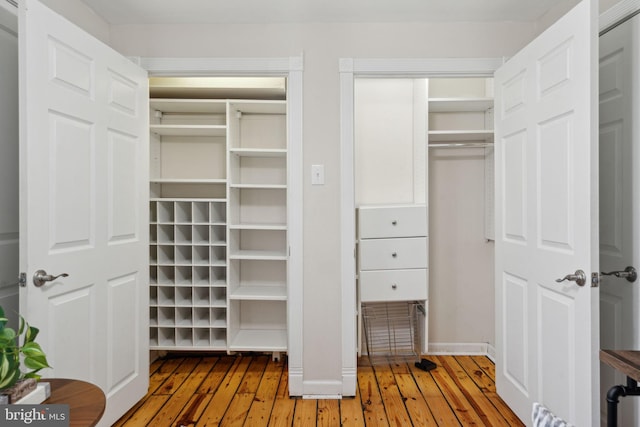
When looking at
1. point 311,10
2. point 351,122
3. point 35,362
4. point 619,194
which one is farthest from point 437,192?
point 35,362

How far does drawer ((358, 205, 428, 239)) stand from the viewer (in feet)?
9.23

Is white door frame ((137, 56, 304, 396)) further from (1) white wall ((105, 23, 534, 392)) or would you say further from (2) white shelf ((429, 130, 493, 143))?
(2) white shelf ((429, 130, 493, 143))

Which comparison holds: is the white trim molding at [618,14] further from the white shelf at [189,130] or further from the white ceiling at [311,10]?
the white shelf at [189,130]

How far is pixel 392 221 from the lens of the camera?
9.24ft

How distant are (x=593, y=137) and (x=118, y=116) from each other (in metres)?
2.25

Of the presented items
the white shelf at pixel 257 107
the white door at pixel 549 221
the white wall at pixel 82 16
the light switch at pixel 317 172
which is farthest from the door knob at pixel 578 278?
the white wall at pixel 82 16

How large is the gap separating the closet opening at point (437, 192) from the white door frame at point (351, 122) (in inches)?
22.8

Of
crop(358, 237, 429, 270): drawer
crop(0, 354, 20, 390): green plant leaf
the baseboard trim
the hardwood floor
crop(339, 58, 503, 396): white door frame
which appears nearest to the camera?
crop(0, 354, 20, 390): green plant leaf

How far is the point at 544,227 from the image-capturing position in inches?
70.1

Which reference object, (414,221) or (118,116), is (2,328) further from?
(414,221)

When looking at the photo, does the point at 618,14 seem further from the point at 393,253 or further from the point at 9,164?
the point at 9,164

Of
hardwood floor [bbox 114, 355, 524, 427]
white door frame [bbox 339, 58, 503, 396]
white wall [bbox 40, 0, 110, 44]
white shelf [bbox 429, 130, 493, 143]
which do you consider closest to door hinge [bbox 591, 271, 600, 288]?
hardwood floor [bbox 114, 355, 524, 427]

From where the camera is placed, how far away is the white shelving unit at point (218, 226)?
288 cm

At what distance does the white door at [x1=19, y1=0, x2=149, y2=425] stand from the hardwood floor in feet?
0.99
